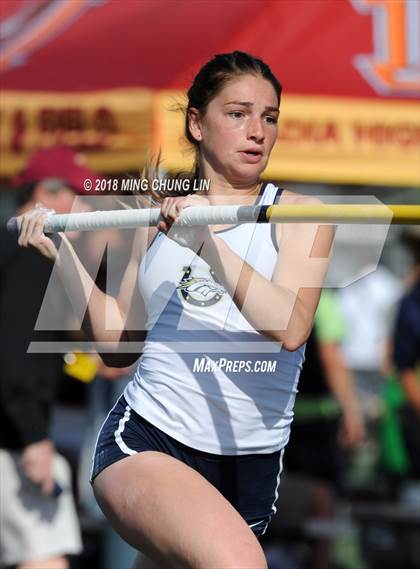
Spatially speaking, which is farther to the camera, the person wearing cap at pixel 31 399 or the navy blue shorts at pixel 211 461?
the person wearing cap at pixel 31 399

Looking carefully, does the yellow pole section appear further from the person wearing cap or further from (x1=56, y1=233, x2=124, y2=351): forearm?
the person wearing cap

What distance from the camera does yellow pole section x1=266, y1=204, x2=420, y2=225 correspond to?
332cm

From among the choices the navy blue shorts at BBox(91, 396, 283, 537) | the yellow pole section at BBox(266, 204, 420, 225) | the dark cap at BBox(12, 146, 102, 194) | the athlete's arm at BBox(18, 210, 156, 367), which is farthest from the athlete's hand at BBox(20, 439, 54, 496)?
the yellow pole section at BBox(266, 204, 420, 225)

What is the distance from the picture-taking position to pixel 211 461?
365 cm

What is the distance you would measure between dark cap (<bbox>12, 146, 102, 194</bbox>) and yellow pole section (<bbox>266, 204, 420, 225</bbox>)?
5.97ft

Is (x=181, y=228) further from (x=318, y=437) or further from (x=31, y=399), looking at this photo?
(x=318, y=437)

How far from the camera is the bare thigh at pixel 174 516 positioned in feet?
10.5

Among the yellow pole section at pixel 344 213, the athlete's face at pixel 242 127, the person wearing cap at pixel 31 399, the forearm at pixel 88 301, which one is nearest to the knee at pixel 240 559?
the yellow pole section at pixel 344 213

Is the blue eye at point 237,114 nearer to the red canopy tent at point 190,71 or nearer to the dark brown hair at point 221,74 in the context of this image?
the dark brown hair at point 221,74

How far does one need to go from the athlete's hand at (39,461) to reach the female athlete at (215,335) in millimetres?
1599

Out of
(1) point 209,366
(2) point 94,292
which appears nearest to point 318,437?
(2) point 94,292

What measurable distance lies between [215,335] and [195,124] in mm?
620

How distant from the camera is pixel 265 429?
3691 mm

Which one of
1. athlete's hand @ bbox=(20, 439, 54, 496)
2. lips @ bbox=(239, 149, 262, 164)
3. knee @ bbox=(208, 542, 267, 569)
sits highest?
lips @ bbox=(239, 149, 262, 164)
